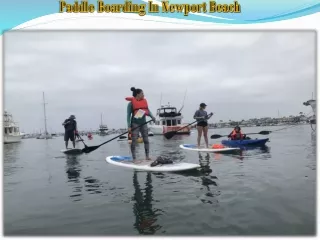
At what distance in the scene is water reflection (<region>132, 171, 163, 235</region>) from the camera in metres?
4.88

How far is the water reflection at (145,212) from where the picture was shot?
4.88 meters

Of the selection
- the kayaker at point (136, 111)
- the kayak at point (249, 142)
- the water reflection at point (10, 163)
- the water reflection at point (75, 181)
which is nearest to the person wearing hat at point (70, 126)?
the water reflection at point (10, 163)

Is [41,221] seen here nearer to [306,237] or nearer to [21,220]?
[21,220]

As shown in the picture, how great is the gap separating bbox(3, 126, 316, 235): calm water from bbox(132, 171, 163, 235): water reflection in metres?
0.02

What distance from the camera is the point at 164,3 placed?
18.6 ft

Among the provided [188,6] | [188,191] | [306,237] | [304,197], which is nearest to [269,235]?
[306,237]

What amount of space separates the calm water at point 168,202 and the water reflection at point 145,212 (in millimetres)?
16

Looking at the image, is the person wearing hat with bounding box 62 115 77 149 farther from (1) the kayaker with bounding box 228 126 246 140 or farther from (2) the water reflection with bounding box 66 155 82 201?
(1) the kayaker with bounding box 228 126 246 140

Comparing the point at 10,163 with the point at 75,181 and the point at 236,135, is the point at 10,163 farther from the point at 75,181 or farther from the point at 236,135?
the point at 236,135

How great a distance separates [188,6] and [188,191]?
3917mm

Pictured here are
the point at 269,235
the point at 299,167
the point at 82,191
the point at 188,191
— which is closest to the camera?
the point at 269,235

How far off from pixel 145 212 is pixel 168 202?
0.68 meters

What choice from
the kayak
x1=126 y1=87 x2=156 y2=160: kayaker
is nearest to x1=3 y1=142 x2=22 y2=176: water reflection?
x1=126 y1=87 x2=156 y2=160: kayaker

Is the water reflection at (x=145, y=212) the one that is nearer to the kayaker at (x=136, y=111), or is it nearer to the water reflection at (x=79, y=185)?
the water reflection at (x=79, y=185)
